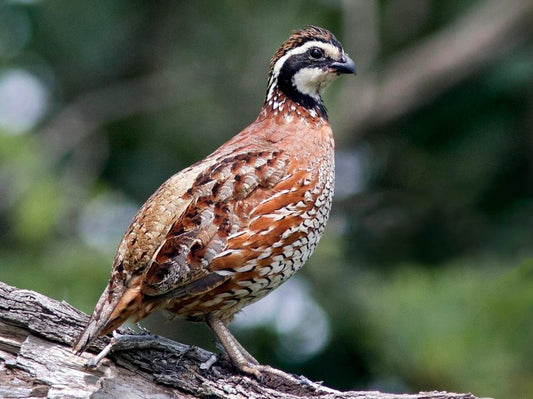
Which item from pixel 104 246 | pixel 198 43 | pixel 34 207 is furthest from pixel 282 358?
pixel 198 43

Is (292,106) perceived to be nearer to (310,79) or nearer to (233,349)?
(310,79)

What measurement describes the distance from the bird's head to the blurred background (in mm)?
3276

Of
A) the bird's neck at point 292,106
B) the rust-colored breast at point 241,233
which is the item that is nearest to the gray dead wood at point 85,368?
the rust-colored breast at point 241,233

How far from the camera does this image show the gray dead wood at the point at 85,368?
16.4ft

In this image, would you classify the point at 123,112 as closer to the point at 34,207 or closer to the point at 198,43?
the point at 198,43

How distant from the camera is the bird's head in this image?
6238 mm

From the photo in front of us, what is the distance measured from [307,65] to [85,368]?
7.32 feet

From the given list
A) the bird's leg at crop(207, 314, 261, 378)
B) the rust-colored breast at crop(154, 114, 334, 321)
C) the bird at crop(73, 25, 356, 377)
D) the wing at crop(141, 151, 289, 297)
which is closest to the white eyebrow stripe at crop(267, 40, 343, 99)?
the bird at crop(73, 25, 356, 377)

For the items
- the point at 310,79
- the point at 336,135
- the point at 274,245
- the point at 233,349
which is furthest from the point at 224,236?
the point at 336,135

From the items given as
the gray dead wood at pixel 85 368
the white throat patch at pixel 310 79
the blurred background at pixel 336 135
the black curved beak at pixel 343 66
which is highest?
the blurred background at pixel 336 135

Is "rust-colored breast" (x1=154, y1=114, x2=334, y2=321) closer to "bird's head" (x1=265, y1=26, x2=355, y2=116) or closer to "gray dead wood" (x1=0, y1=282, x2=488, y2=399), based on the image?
"gray dead wood" (x1=0, y1=282, x2=488, y2=399)

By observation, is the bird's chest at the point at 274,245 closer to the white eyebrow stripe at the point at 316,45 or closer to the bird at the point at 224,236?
the bird at the point at 224,236

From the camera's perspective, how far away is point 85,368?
5.10 metres

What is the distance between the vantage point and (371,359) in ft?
32.9
